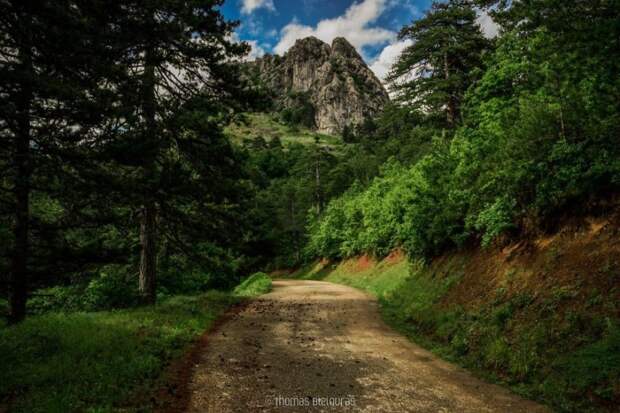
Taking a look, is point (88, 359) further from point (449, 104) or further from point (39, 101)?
point (449, 104)

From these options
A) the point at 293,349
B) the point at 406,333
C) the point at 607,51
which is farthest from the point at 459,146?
the point at 293,349

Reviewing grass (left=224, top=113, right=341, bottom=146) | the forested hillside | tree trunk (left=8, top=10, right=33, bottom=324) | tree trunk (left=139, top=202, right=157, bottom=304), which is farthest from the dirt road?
grass (left=224, top=113, right=341, bottom=146)

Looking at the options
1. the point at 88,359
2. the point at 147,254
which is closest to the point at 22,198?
the point at 88,359

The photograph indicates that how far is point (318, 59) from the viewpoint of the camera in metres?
161

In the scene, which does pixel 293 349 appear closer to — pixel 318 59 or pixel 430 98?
pixel 430 98

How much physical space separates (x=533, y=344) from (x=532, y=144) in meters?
4.54

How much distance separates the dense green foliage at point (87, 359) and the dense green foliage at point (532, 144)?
8.73 metres

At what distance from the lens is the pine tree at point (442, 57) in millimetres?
22078

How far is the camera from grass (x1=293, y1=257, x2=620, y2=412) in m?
5.70

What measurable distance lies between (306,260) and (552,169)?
42.2 m

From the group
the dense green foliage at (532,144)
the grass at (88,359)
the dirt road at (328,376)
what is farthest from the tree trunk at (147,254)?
the dense green foliage at (532,144)

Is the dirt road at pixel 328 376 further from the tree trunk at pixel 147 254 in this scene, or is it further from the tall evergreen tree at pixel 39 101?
the tall evergreen tree at pixel 39 101

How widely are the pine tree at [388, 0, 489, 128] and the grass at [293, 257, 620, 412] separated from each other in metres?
13.6

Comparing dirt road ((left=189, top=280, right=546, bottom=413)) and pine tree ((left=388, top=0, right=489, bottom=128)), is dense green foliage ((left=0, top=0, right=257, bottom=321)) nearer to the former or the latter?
dirt road ((left=189, top=280, right=546, bottom=413))
